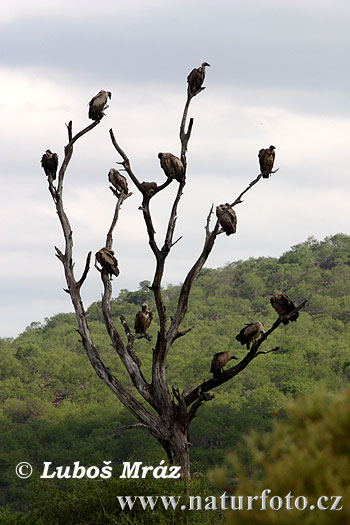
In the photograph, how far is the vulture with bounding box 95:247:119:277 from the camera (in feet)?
20.6

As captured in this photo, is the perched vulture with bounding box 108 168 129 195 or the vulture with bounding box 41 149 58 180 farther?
the perched vulture with bounding box 108 168 129 195

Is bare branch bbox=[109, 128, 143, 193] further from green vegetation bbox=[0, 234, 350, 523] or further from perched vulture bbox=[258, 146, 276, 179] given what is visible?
green vegetation bbox=[0, 234, 350, 523]

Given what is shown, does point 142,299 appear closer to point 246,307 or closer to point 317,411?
point 246,307

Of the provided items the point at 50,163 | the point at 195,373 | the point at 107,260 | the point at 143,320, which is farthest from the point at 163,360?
the point at 195,373

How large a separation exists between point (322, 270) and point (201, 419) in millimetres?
31694

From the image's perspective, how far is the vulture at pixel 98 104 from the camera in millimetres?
6637

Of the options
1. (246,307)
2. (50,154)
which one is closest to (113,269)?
(50,154)

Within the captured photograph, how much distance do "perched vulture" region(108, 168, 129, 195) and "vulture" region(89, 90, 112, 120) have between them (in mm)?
515

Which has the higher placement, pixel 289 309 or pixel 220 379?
pixel 289 309

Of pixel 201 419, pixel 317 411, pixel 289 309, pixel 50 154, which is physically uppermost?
pixel 50 154

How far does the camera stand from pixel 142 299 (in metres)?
55.2

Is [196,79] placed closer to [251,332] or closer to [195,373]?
[251,332]

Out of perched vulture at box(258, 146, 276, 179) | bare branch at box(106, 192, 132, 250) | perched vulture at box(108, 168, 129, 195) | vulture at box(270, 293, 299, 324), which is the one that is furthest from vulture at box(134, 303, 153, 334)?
perched vulture at box(258, 146, 276, 179)

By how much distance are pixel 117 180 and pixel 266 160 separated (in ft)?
4.83
